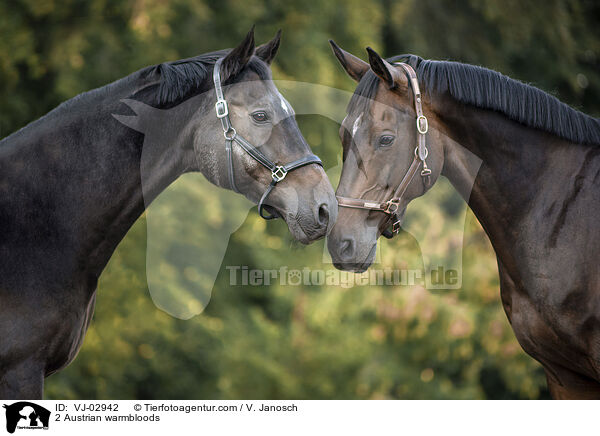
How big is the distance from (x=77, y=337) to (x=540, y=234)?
103 inches

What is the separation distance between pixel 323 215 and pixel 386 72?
958 mm

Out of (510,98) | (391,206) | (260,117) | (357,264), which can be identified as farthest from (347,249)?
(510,98)

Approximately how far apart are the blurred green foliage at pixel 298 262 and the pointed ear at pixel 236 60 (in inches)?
200

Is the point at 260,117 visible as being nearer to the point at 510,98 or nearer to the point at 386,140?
the point at 386,140

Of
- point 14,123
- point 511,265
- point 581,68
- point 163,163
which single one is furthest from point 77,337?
point 581,68

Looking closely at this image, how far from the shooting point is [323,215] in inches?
140

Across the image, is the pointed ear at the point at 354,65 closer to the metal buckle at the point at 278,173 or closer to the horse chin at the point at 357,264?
the metal buckle at the point at 278,173

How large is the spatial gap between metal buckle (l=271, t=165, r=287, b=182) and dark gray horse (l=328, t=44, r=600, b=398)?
0.53 metres

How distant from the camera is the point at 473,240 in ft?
29.2

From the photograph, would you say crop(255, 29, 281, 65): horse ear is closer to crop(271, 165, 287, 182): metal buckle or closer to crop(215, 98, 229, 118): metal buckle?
crop(215, 98, 229, 118): metal buckle

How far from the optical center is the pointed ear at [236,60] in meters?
3.50

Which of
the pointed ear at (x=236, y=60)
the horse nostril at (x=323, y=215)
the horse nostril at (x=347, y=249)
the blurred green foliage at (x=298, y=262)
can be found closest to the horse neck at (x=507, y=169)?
the horse nostril at (x=347, y=249)

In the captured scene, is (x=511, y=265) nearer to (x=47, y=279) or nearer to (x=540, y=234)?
(x=540, y=234)

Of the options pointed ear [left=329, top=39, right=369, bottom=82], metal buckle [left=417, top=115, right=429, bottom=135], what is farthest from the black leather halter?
pointed ear [left=329, top=39, right=369, bottom=82]
